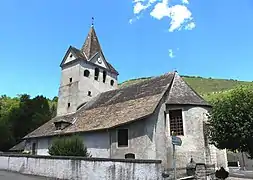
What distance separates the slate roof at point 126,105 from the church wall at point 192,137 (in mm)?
803

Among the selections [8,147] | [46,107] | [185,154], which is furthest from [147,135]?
[46,107]

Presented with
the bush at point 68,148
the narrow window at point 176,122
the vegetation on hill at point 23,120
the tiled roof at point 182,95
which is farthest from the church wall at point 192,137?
the vegetation on hill at point 23,120

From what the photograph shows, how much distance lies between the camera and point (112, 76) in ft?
130

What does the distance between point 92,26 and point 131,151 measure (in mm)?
26378

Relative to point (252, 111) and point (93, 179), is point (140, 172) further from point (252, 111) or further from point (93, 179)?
point (252, 111)

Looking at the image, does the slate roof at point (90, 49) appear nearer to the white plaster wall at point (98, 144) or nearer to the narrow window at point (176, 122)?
the white plaster wall at point (98, 144)

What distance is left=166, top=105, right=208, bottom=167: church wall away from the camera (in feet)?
72.5

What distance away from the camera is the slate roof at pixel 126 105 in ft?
76.3

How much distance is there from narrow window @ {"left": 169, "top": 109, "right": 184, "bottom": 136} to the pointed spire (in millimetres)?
17990

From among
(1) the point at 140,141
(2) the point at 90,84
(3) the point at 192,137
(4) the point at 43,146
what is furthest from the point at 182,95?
(4) the point at 43,146

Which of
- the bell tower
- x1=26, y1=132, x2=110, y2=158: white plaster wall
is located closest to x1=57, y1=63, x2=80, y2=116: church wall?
the bell tower

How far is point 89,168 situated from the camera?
1541cm

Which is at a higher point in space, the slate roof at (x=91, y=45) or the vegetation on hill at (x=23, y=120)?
the slate roof at (x=91, y=45)

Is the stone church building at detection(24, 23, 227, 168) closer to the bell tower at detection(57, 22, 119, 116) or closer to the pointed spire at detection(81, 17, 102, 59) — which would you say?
the bell tower at detection(57, 22, 119, 116)
